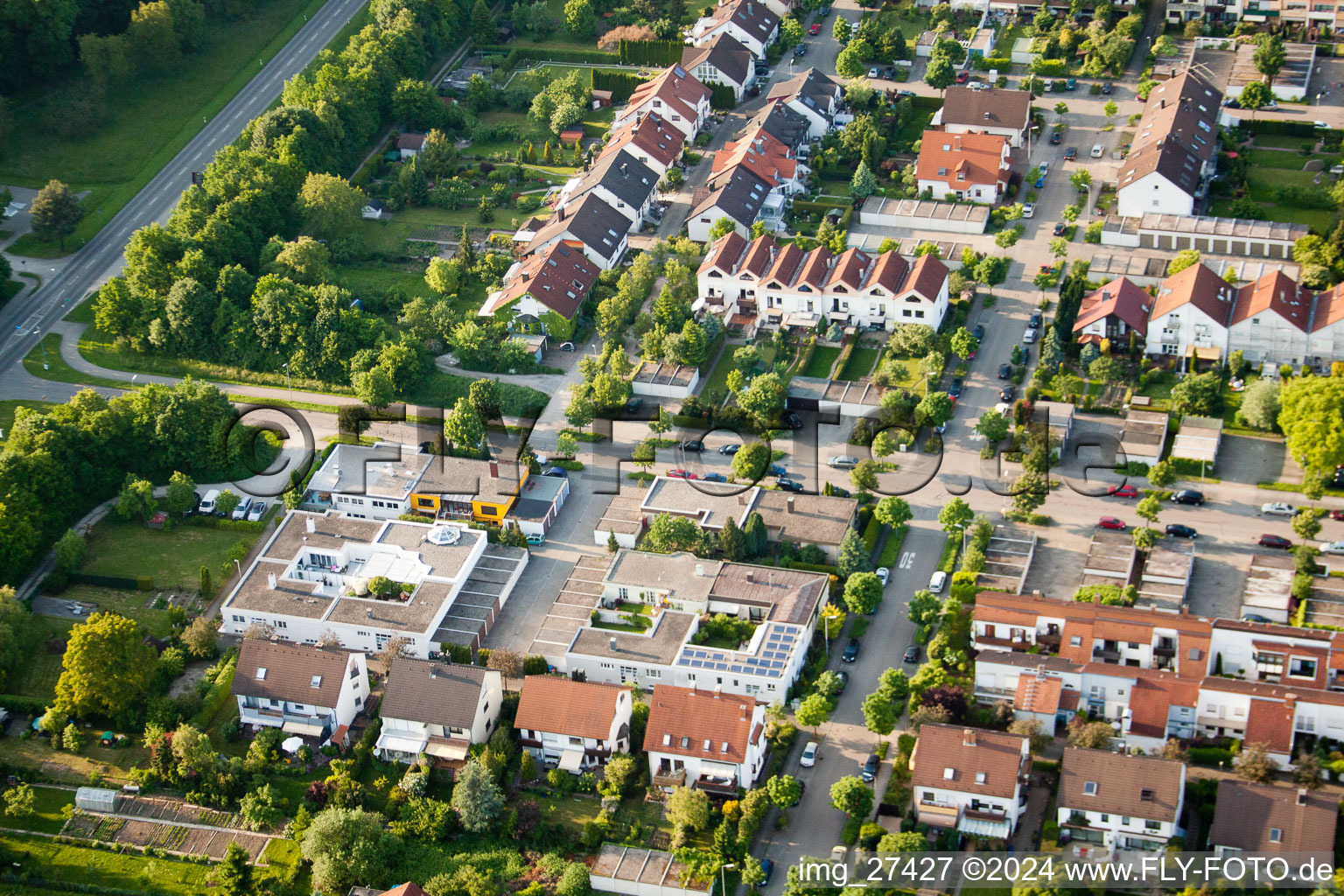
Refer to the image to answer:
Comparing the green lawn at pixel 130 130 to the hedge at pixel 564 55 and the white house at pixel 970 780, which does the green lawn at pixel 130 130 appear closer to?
the hedge at pixel 564 55

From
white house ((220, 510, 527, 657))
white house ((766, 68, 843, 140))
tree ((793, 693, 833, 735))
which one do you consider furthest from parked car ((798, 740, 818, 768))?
white house ((766, 68, 843, 140))

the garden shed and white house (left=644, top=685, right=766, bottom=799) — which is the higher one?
white house (left=644, top=685, right=766, bottom=799)

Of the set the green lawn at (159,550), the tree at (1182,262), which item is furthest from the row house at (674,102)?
the green lawn at (159,550)

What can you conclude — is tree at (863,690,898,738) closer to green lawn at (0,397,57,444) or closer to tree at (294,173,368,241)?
green lawn at (0,397,57,444)

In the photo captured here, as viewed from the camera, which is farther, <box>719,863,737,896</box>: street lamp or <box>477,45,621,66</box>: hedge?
<box>477,45,621,66</box>: hedge

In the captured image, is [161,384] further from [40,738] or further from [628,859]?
[628,859]
